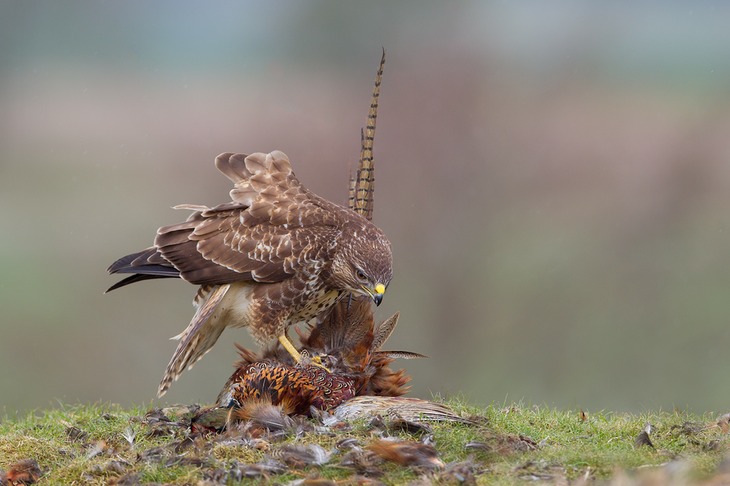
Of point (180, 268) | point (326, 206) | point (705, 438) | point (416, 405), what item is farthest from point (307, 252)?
point (705, 438)

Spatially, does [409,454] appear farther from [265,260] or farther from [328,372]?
[265,260]

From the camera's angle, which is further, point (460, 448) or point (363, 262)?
point (363, 262)

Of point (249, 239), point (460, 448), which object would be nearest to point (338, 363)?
point (249, 239)

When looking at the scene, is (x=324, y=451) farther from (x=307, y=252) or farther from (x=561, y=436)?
(x=307, y=252)

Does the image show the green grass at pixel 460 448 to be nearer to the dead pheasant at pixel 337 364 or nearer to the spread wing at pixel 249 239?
the dead pheasant at pixel 337 364

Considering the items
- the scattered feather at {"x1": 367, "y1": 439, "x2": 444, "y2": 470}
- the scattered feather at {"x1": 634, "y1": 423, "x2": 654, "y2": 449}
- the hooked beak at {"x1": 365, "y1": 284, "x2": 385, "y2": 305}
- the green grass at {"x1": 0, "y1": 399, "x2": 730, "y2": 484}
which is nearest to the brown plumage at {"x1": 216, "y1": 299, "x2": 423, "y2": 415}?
the hooked beak at {"x1": 365, "y1": 284, "x2": 385, "y2": 305}

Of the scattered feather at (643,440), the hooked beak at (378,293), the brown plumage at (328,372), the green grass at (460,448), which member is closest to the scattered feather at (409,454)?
the green grass at (460,448)

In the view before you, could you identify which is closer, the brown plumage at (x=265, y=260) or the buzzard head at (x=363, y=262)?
the buzzard head at (x=363, y=262)

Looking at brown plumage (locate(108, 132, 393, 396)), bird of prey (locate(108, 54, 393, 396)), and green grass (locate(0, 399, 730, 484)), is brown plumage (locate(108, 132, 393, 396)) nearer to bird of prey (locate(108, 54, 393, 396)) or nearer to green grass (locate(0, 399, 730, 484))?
bird of prey (locate(108, 54, 393, 396))
